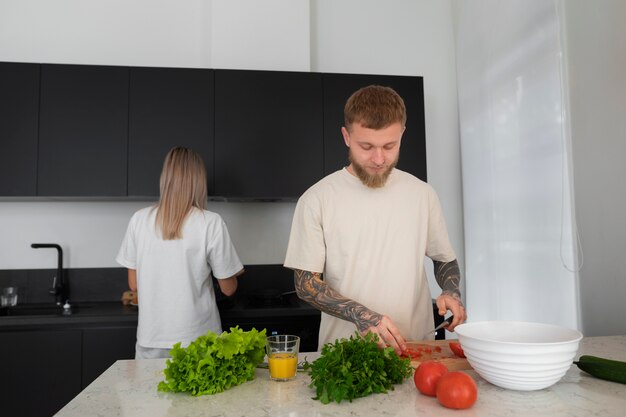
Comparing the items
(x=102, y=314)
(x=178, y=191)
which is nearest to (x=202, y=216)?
(x=178, y=191)

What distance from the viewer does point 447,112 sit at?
3.57 meters

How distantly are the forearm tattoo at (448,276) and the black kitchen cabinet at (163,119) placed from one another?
1.52m

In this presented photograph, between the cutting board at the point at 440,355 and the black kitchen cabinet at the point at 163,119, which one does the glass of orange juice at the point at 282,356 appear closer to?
the cutting board at the point at 440,355

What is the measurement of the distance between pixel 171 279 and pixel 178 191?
0.40 meters

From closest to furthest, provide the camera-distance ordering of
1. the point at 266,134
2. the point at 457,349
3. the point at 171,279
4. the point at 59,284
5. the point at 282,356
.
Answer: the point at 282,356, the point at 457,349, the point at 171,279, the point at 266,134, the point at 59,284

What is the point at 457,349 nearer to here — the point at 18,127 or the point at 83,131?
the point at 83,131

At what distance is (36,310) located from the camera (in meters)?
2.87

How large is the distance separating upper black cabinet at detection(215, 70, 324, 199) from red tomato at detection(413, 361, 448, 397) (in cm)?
186

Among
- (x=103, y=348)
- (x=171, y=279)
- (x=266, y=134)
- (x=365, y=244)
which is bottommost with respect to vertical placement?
(x=103, y=348)

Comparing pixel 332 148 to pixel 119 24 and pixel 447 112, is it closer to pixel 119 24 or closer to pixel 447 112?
pixel 447 112

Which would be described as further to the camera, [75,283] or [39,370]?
[75,283]

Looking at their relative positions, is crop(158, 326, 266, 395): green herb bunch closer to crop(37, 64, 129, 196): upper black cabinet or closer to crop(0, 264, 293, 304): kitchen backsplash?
crop(37, 64, 129, 196): upper black cabinet

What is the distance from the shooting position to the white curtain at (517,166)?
2291mm

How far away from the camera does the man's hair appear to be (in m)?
1.58
